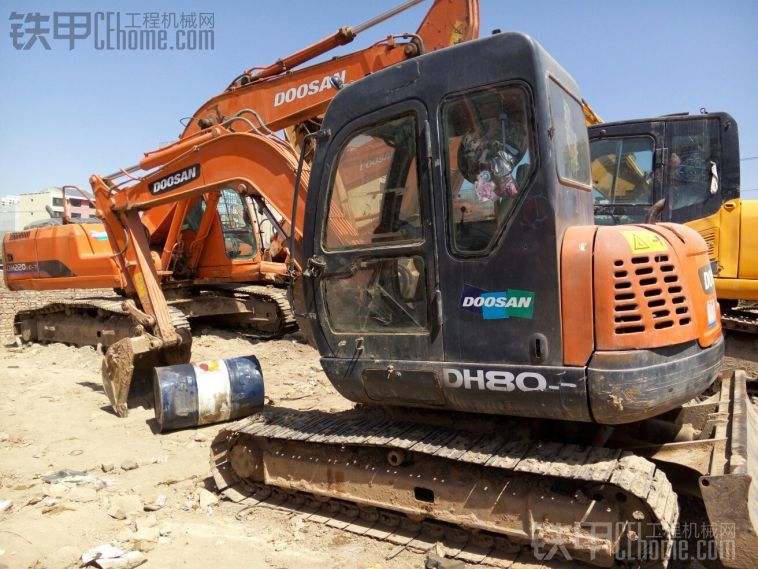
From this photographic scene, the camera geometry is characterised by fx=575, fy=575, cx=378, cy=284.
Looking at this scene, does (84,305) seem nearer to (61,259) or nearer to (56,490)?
(61,259)

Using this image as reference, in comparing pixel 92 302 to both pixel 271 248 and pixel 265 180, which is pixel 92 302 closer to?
pixel 271 248

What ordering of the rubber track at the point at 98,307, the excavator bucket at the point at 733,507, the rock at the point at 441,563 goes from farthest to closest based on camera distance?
1. the rubber track at the point at 98,307
2. the rock at the point at 441,563
3. the excavator bucket at the point at 733,507

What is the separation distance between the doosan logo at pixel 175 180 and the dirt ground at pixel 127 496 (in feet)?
7.53

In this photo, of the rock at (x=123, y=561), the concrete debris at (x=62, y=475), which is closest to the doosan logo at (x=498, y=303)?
the rock at (x=123, y=561)

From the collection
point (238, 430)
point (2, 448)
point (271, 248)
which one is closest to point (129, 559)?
point (238, 430)

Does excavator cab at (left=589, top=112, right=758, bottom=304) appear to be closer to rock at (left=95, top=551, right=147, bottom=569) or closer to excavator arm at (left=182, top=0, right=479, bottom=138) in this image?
excavator arm at (left=182, top=0, right=479, bottom=138)

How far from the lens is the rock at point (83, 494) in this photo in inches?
159

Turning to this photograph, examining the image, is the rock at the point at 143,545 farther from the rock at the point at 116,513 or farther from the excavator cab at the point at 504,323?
the excavator cab at the point at 504,323

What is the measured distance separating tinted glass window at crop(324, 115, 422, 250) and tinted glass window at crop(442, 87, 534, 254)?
9.0 inches

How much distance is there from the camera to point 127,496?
4.12 metres

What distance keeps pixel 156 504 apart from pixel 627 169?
525cm

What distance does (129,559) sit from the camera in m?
3.21

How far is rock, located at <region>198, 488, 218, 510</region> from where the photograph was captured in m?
3.97

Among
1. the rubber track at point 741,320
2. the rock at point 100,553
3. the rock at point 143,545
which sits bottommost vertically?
the rock at point 143,545
